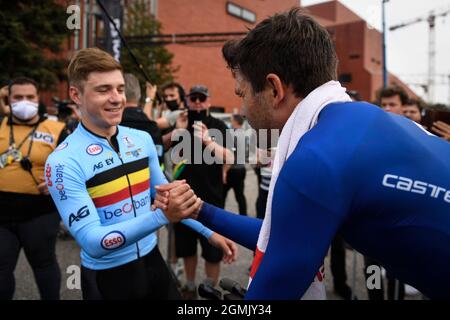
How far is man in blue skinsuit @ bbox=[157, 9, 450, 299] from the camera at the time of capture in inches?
33.5

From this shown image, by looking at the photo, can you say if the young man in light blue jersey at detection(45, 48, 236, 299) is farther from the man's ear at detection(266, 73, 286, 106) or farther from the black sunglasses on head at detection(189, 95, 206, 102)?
the black sunglasses on head at detection(189, 95, 206, 102)

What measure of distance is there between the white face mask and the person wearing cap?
1.26m

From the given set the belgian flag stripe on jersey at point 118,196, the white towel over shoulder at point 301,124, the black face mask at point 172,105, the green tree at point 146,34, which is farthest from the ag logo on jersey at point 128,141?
the green tree at point 146,34

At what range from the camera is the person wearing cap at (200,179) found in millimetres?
3441

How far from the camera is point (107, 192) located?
1.83 meters

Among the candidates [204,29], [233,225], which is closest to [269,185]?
[233,225]

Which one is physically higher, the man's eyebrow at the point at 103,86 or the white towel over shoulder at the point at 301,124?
the man's eyebrow at the point at 103,86

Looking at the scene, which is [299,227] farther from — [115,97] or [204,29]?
[204,29]

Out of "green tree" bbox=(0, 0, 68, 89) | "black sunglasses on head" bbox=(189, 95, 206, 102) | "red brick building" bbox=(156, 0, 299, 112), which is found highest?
"red brick building" bbox=(156, 0, 299, 112)

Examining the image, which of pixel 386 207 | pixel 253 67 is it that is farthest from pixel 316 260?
pixel 253 67

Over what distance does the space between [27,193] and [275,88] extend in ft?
7.73

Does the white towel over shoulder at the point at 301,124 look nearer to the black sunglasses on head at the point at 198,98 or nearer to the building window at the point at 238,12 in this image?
the black sunglasses on head at the point at 198,98

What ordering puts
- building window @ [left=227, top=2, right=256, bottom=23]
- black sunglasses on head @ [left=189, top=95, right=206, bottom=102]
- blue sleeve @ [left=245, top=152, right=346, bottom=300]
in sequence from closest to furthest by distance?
blue sleeve @ [left=245, top=152, right=346, bottom=300] → black sunglasses on head @ [left=189, top=95, right=206, bottom=102] → building window @ [left=227, top=2, right=256, bottom=23]

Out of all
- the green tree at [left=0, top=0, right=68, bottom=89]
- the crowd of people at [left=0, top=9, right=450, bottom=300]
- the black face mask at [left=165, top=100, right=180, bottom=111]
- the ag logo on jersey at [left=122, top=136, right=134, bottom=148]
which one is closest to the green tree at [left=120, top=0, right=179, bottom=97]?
the green tree at [left=0, top=0, right=68, bottom=89]
